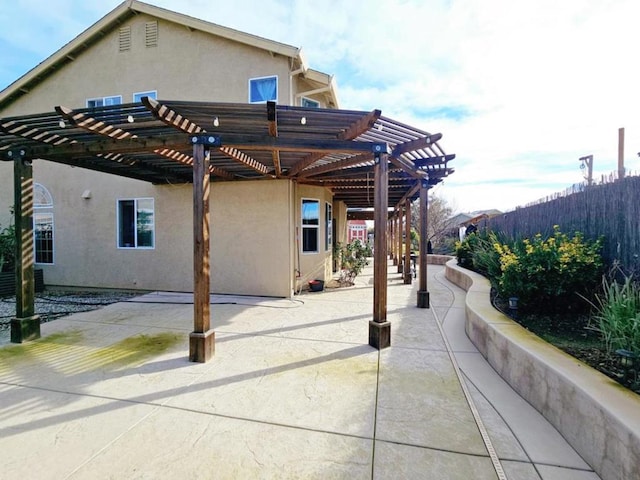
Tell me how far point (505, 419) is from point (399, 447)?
1.12 metres

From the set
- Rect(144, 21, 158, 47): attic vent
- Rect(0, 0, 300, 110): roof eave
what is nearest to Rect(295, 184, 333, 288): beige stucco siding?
Rect(0, 0, 300, 110): roof eave

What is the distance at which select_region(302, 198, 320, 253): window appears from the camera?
28.2ft

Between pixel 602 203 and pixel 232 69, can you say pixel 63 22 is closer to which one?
pixel 232 69

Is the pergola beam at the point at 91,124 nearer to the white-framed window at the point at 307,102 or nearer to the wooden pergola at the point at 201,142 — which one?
the wooden pergola at the point at 201,142

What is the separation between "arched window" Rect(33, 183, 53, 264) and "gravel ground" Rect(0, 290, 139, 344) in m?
1.44

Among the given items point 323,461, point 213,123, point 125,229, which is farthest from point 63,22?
point 323,461

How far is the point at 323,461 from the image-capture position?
2238mm

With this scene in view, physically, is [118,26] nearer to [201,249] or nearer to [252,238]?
[252,238]

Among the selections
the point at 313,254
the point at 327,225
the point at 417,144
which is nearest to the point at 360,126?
the point at 417,144

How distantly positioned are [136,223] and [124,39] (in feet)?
17.3

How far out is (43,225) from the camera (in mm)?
9562

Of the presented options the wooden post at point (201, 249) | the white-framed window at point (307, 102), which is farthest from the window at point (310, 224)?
the wooden post at point (201, 249)

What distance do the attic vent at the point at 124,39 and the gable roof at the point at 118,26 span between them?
9.4 inches

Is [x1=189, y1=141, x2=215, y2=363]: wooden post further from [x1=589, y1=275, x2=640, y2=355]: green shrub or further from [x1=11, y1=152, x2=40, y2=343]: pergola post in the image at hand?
[x1=589, y1=275, x2=640, y2=355]: green shrub
